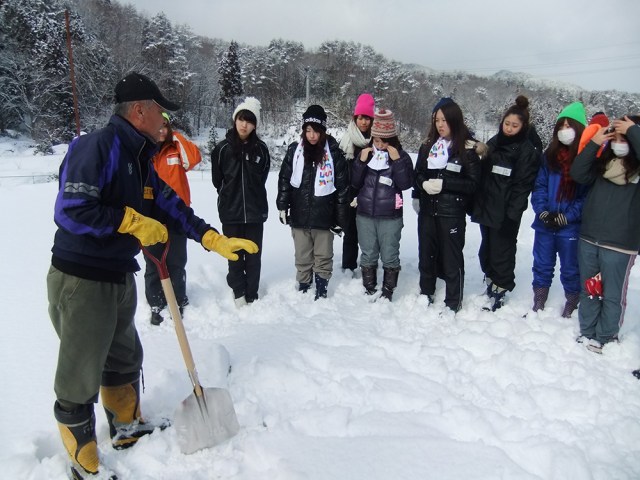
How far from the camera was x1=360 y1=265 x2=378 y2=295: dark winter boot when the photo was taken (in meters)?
4.38

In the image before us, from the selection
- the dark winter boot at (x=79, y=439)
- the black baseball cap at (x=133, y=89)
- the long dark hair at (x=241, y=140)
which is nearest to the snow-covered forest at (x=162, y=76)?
the long dark hair at (x=241, y=140)

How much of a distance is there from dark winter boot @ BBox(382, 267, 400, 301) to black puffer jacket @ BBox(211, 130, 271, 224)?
1.44m

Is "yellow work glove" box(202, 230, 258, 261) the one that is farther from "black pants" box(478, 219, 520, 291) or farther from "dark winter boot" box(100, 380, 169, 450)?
"black pants" box(478, 219, 520, 291)

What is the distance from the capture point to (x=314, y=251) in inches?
168

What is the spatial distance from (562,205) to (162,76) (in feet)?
125

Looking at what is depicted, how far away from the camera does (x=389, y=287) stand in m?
4.26

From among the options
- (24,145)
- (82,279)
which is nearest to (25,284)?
(82,279)

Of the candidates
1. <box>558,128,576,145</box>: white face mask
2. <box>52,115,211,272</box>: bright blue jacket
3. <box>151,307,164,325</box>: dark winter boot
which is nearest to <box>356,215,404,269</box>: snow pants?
<box>558,128,576,145</box>: white face mask

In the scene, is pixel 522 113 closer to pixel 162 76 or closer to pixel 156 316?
pixel 156 316

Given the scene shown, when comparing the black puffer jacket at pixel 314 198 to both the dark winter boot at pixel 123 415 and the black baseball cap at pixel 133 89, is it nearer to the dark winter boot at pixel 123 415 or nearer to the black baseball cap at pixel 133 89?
the black baseball cap at pixel 133 89

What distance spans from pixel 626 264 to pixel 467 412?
5.90 ft

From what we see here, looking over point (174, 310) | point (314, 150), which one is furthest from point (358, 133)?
point (174, 310)

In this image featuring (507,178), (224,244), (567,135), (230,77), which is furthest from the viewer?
(230,77)

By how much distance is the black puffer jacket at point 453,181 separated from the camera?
3.68 m
